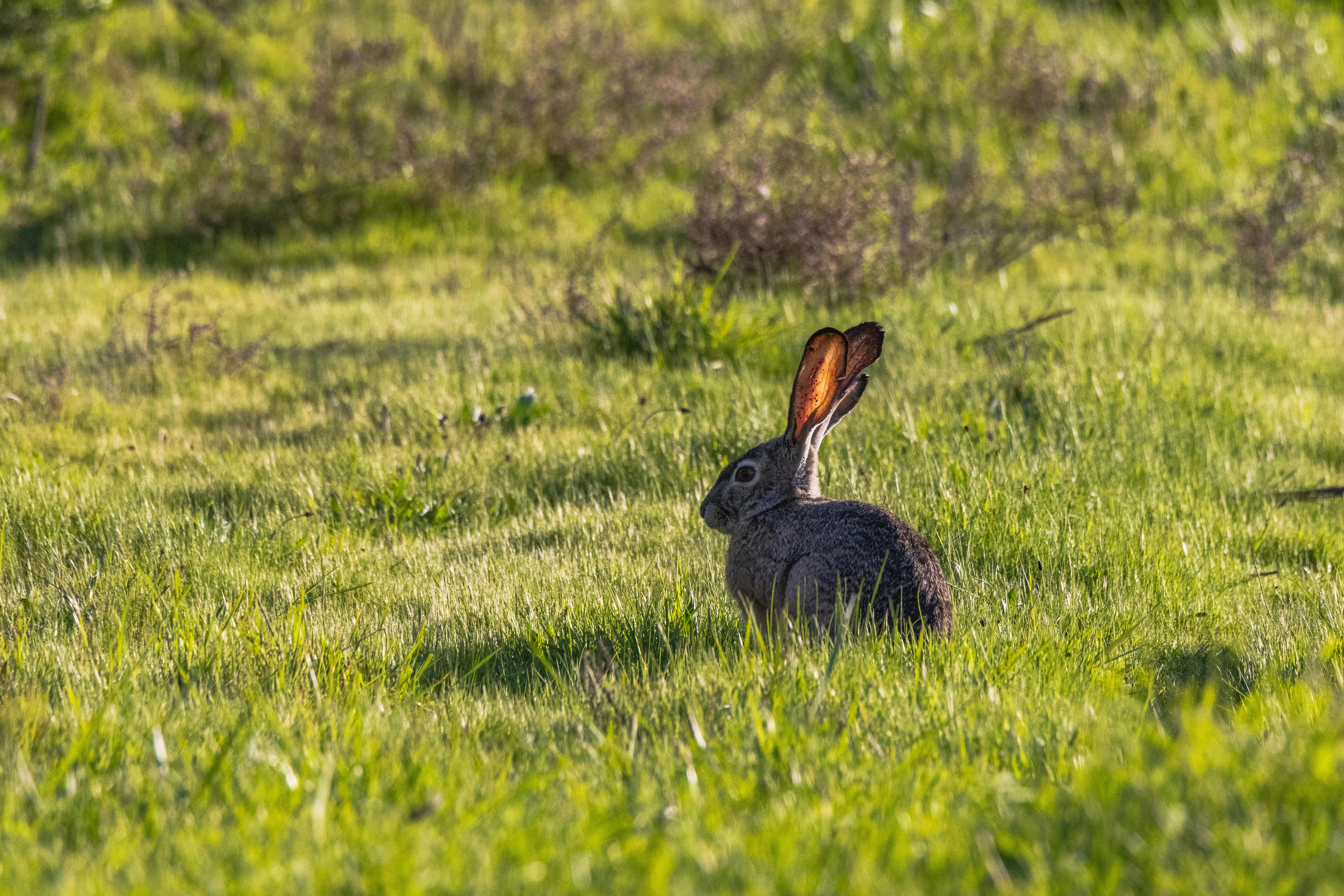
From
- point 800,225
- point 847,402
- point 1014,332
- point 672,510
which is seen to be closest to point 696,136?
point 800,225

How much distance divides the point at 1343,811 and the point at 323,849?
6.03 feet

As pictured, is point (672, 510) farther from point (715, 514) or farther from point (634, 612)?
point (634, 612)

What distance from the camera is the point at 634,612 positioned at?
13.1 ft

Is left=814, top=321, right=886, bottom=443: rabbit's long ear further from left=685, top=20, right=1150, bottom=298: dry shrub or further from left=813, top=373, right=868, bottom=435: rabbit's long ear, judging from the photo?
left=685, top=20, right=1150, bottom=298: dry shrub

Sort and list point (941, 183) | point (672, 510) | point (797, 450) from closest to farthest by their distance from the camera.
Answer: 1. point (797, 450)
2. point (672, 510)
3. point (941, 183)

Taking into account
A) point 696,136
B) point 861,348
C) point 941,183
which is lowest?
point 861,348

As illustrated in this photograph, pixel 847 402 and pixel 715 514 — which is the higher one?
pixel 847 402

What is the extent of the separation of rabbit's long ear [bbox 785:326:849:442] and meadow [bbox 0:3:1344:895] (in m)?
0.70

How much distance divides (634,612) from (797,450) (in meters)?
0.87

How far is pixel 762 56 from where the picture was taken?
13.2 meters

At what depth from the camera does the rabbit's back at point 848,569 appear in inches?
143

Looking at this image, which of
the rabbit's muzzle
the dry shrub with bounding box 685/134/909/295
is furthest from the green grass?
the dry shrub with bounding box 685/134/909/295

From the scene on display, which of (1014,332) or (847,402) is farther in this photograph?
(1014,332)

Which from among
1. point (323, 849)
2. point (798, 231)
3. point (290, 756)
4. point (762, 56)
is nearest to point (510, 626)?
point (290, 756)
